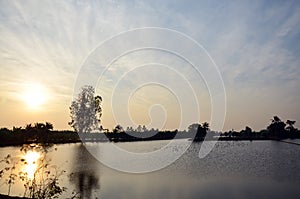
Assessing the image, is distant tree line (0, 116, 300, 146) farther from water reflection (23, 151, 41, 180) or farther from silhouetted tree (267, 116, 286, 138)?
water reflection (23, 151, 41, 180)

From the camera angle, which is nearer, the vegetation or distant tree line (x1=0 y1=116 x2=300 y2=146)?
the vegetation

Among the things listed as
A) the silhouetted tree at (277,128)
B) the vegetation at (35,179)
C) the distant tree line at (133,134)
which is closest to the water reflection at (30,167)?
the vegetation at (35,179)

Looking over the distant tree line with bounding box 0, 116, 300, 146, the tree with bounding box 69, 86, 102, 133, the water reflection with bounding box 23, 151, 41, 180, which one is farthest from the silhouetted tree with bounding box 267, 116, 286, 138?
the water reflection with bounding box 23, 151, 41, 180

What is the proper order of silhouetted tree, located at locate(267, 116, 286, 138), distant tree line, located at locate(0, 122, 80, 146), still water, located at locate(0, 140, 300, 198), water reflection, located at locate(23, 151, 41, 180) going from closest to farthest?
still water, located at locate(0, 140, 300, 198) < water reflection, located at locate(23, 151, 41, 180) < distant tree line, located at locate(0, 122, 80, 146) < silhouetted tree, located at locate(267, 116, 286, 138)

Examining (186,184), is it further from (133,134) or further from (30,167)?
(133,134)

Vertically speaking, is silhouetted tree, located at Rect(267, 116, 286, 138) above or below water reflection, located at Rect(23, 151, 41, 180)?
above

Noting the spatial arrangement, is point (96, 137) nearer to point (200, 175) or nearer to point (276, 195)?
point (200, 175)

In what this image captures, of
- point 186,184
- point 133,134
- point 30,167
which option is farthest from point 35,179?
point 133,134

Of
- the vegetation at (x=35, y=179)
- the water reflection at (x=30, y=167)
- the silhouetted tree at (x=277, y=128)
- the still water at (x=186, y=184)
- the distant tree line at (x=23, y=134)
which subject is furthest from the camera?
the silhouetted tree at (x=277, y=128)

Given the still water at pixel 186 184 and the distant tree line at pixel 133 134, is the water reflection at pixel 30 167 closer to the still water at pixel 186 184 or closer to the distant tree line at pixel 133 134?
the still water at pixel 186 184

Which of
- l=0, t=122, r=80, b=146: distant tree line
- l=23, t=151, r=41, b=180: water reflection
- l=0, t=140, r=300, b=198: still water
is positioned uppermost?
l=0, t=122, r=80, b=146: distant tree line

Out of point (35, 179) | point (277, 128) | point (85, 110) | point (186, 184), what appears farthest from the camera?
point (277, 128)

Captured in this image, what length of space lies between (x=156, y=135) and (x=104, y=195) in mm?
83258

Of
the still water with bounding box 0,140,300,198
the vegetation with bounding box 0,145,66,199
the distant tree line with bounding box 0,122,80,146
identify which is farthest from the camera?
the distant tree line with bounding box 0,122,80,146
